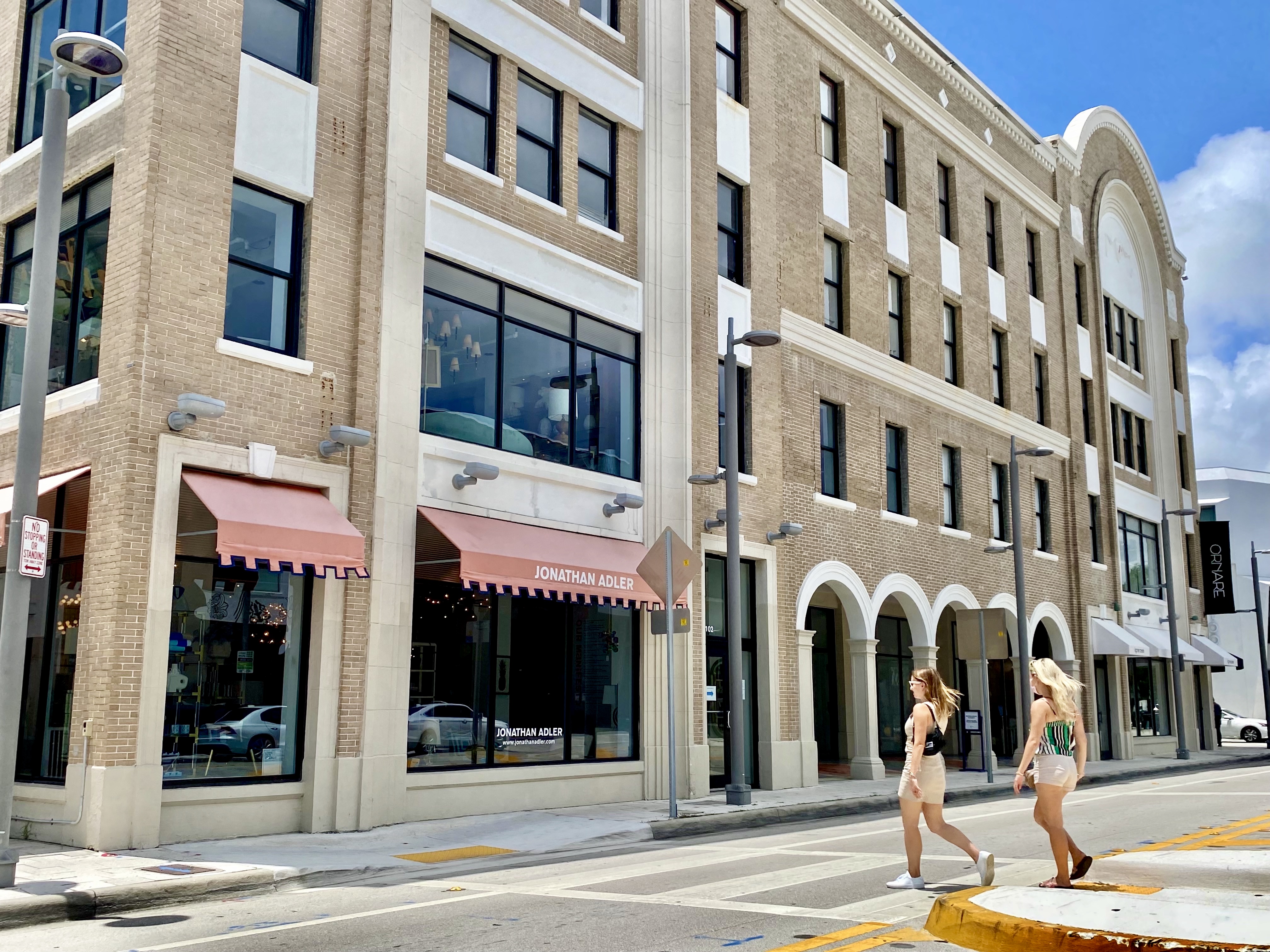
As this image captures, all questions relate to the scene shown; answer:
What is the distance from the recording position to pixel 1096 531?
34.5 m

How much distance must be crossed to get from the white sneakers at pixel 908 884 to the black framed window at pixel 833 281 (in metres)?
16.4

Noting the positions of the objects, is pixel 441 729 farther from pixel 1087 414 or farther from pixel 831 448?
pixel 1087 414

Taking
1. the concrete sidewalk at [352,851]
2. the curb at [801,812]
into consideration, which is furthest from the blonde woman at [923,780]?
the curb at [801,812]

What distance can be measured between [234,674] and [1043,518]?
2384cm

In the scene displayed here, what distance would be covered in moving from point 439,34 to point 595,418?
5.94m

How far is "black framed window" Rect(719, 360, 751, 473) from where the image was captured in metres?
21.3

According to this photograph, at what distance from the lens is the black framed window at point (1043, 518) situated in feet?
104

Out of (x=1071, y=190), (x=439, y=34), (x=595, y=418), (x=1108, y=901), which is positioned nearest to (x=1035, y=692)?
(x=1108, y=901)

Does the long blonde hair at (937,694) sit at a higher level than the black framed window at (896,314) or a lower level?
lower

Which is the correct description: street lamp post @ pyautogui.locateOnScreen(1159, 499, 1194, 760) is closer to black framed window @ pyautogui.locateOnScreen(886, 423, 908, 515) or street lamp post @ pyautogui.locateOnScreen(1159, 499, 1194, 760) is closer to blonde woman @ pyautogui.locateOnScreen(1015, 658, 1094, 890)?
black framed window @ pyautogui.locateOnScreen(886, 423, 908, 515)

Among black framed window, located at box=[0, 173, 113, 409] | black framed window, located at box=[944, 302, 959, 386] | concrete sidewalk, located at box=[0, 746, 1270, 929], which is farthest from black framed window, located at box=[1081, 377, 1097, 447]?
black framed window, located at box=[0, 173, 113, 409]

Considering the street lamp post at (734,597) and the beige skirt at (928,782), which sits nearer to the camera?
the beige skirt at (928,782)

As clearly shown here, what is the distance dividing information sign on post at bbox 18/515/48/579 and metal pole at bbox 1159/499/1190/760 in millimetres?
30260

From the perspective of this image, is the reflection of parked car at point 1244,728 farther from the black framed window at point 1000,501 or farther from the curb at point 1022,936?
the curb at point 1022,936
